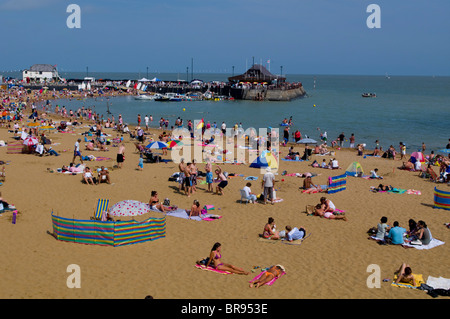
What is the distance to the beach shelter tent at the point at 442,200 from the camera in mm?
12422

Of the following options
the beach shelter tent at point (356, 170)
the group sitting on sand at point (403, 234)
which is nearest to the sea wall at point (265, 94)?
the beach shelter tent at point (356, 170)

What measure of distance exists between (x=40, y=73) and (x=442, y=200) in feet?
284

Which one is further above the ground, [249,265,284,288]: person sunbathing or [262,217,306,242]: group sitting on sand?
[262,217,306,242]: group sitting on sand

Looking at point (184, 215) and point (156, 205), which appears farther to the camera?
point (156, 205)

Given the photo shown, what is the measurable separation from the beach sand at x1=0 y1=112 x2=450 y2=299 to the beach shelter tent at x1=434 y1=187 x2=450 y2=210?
29cm

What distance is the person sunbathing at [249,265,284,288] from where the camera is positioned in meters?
7.65

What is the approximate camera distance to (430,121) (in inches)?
1793

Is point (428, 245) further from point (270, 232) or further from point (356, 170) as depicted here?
point (356, 170)

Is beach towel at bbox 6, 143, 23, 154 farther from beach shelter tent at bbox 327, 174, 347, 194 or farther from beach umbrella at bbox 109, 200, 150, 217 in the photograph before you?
beach shelter tent at bbox 327, 174, 347, 194

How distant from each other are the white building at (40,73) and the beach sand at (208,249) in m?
76.7

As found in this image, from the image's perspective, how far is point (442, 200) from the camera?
1250 centimetres

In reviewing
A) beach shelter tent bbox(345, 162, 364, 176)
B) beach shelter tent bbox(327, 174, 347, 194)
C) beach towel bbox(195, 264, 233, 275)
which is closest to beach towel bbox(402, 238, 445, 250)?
beach towel bbox(195, 264, 233, 275)

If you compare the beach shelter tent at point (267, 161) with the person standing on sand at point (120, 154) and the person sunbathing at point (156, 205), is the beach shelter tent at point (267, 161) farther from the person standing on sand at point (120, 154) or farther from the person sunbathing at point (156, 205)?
the person sunbathing at point (156, 205)

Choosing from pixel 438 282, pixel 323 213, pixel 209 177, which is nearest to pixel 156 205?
pixel 209 177
